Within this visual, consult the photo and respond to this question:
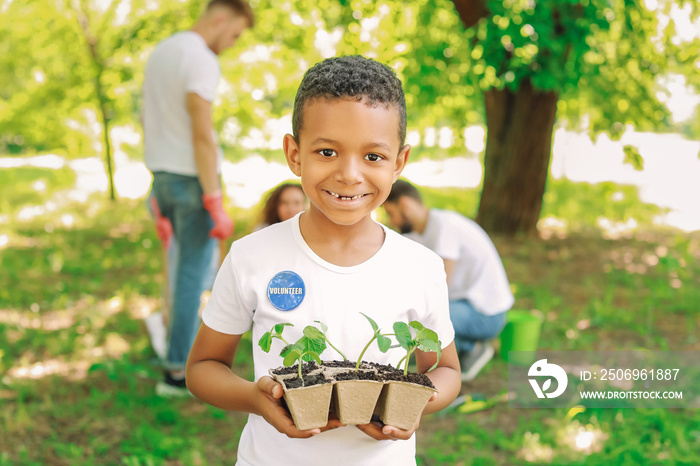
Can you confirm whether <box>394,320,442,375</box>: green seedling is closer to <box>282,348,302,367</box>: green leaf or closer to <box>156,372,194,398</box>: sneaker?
<box>282,348,302,367</box>: green leaf

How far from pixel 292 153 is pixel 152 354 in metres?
3.23

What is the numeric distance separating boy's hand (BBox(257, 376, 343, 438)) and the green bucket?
9.96 ft

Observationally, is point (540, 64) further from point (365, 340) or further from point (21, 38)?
point (21, 38)

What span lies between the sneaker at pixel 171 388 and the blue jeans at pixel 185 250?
10 cm

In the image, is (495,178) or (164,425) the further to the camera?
(495,178)

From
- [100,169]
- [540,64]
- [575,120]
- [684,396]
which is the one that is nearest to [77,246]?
[540,64]

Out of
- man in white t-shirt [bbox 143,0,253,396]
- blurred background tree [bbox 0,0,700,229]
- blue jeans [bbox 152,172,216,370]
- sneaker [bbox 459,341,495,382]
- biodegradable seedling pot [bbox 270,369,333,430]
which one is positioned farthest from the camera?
blurred background tree [bbox 0,0,700,229]

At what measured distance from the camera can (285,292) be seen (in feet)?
3.95

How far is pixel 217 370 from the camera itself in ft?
4.10

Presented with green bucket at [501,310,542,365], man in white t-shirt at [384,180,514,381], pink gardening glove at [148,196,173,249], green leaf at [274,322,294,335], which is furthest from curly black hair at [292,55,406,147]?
green bucket at [501,310,542,365]

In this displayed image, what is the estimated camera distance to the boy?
3.74 feet

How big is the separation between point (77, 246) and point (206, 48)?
16.0 ft

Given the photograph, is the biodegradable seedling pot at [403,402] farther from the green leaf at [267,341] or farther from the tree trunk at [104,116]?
the tree trunk at [104,116]

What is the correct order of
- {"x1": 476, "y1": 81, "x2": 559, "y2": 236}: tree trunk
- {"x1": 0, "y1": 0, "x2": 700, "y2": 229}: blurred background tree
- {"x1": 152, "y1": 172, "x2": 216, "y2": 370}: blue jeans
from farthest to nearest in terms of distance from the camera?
{"x1": 476, "y1": 81, "x2": 559, "y2": 236}: tree trunk < {"x1": 0, "y1": 0, "x2": 700, "y2": 229}: blurred background tree < {"x1": 152, "y1": 172, "x2": 216, "y2": 370}: blue jeans
